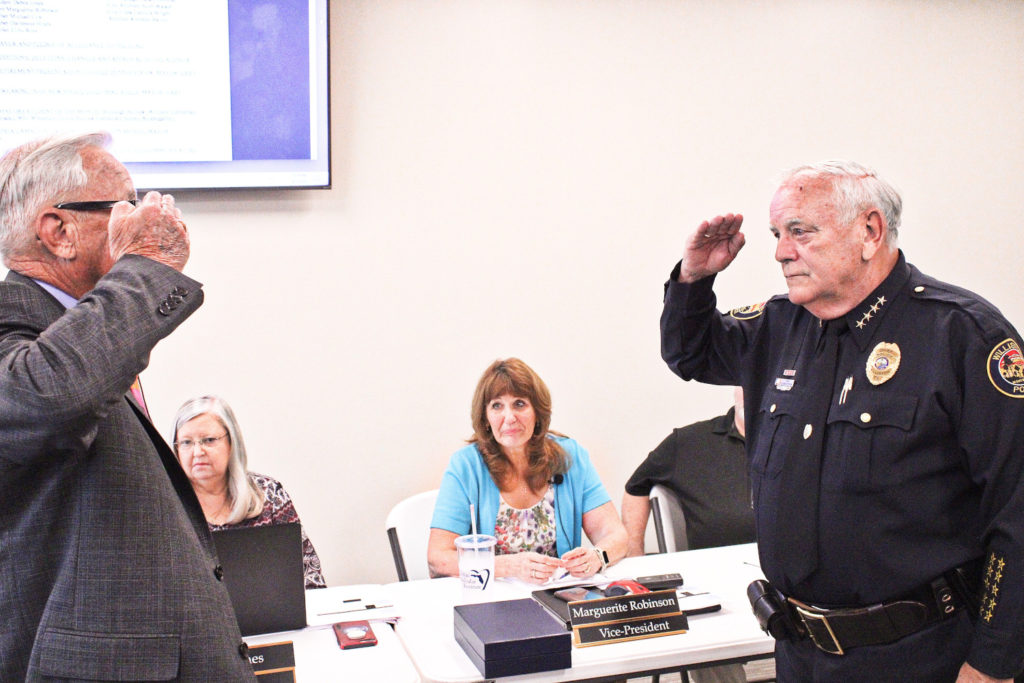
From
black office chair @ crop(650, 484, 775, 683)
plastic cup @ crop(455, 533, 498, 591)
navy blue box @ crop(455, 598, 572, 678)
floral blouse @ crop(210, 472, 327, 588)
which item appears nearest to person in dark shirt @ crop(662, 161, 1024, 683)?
navy blue box @ crop(455, 598, 572, 678)

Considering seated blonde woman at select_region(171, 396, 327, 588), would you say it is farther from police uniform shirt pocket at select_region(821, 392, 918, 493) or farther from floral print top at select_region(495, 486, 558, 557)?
police uniform shirt pocket at select_region(821, 392, 918, 493)

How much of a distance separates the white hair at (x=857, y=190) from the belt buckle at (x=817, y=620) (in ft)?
2.42

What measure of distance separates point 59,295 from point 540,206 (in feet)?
8.79

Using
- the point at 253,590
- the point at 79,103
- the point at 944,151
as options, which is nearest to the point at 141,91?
the point at 79,103

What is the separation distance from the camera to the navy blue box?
1.86 m

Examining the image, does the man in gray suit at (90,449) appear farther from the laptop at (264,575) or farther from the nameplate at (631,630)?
the nameplate at (631,630)

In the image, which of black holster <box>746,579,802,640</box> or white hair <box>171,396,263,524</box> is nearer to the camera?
black holster <box>746,579,802,640</box>

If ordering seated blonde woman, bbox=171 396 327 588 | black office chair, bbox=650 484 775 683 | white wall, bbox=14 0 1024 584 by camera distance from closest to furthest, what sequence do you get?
1. seated blonde woman, bbox=171 396 327 588
2. black office chair, bbox=650 484 775 683
3. white wall, bbox=14 0 1024 584

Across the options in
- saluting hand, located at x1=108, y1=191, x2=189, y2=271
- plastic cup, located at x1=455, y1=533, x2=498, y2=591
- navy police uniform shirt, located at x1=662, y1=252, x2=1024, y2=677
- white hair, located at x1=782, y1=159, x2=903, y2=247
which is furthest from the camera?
plastic cup, located at x1=455, y1=533, x2=498, y2=591

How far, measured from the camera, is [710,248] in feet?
6.48

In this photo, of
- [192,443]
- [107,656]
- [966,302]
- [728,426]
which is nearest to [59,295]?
[107,656]

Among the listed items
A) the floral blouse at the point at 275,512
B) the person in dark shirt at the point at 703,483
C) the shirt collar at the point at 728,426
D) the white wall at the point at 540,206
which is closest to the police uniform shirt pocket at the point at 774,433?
the person in dark shirt at the point at 703,483

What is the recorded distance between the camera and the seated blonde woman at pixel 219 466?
2.88 m

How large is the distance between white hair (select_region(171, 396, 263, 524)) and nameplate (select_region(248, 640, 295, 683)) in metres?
0.91
